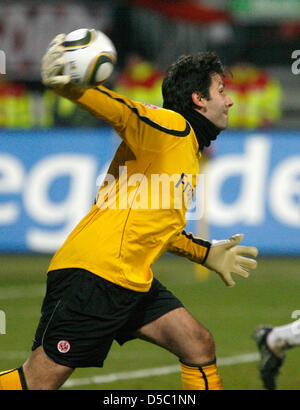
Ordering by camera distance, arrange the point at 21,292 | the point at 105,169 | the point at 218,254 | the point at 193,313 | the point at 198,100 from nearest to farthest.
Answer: the point at 198,100 → the point at 218,254 → the point at 193,313 → the point at 21,292 → the point at 105,169

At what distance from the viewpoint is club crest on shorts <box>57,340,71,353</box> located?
4.61m

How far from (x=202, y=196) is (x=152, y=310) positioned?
6.58 metres

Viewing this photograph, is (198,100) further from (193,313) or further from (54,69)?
(193,313)

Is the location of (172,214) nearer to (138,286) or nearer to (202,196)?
(138,286)

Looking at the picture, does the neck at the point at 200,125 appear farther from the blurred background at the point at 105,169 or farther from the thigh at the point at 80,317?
the blurred background at the point at 105,169

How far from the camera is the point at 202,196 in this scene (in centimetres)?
1166

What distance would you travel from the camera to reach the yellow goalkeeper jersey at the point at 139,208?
459 centimetres

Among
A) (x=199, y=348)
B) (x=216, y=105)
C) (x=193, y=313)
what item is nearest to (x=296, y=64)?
(x=193, y=313)

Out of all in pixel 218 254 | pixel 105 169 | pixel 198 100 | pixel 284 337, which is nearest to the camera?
pixel 198 100

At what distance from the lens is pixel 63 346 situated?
4613 mm

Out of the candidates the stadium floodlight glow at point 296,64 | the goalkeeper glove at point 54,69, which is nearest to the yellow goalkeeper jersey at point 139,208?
the goalkeeper glove at point 54,69

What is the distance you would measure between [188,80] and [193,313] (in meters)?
4.50

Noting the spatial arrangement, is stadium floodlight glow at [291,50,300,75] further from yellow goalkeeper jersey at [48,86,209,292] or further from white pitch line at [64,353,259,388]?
yellow goalkeeper jersey at [48,86,209,292]

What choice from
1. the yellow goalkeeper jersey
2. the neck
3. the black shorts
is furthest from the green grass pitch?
the neck
